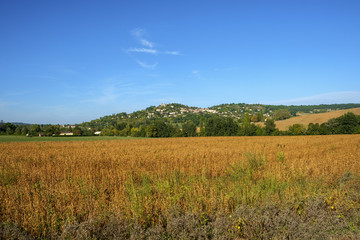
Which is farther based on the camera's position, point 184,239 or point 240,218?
point 240,218

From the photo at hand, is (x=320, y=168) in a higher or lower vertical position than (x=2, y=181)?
lower

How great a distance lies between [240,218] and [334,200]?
10.3ft

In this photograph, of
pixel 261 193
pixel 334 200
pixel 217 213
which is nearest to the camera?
pixel 217 213

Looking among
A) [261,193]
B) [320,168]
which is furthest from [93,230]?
[320,168]

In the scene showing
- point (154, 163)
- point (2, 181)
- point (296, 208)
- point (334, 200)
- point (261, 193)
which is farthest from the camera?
point (154, 163)

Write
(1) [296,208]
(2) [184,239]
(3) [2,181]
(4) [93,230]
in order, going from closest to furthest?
(2) [184,239]
(4) [93,230]
(1) [296,208]
(3) [2,181]

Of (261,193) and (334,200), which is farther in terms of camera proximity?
(261,193)

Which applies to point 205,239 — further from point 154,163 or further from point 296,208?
point 154,163

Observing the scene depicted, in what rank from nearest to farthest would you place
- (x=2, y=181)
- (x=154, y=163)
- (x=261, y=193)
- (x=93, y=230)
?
(x=93, y=230)
(x=261, y=193)
(x=2, y=181)
(x=154, y=163)

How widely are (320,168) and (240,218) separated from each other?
21.6 ft

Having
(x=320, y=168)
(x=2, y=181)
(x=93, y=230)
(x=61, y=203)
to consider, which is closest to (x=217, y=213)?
(x=93, y=230)

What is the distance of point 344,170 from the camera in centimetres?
870

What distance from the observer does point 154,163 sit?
11.1 metres

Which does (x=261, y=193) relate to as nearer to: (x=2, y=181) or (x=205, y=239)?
(x=205, y=239)
